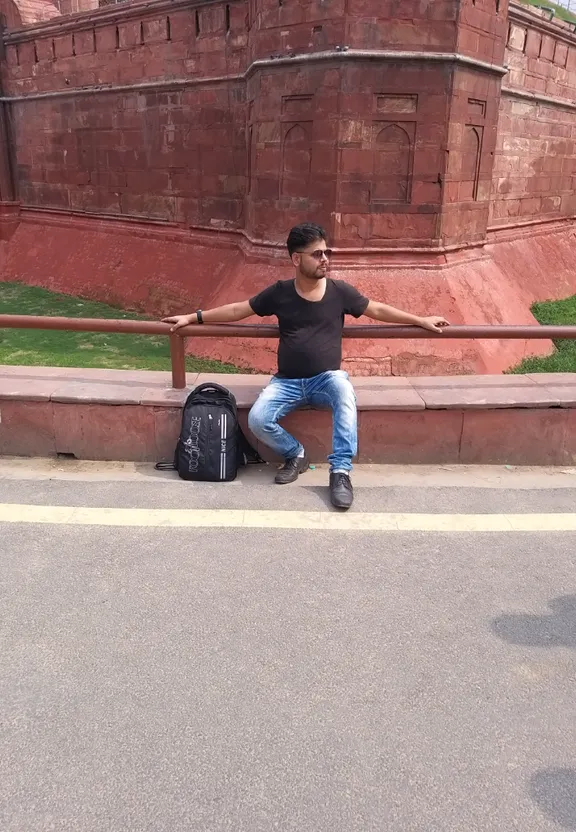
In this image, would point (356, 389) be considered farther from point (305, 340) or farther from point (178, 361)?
point (178, 361)

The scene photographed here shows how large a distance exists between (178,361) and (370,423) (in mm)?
1376

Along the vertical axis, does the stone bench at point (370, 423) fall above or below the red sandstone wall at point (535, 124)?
below

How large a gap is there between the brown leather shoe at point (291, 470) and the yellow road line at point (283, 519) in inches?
17.4

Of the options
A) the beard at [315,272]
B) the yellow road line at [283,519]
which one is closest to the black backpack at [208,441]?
the yellow road line at [283,519]

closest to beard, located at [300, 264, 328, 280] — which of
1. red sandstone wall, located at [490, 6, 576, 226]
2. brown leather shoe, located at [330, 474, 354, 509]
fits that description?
brown leather shoe, located at [330, 474, 354, 509]

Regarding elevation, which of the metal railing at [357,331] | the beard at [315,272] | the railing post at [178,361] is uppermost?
the beard at [315,272]

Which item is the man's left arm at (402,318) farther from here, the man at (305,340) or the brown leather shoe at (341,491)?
the brown leather shoe at (341,491)

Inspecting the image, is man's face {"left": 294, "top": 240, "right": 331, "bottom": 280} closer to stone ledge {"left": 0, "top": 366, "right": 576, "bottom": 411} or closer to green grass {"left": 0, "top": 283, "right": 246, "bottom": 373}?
stone ledge {"left": 0, "top": 366, "right": 576, "bottom": 411}

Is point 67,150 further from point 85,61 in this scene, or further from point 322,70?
point 322,70

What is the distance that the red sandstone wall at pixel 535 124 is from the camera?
37.1 feet

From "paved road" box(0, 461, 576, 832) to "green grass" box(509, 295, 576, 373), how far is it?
4.74 m

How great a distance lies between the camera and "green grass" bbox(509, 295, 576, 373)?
827 cm

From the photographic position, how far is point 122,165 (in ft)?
42.2

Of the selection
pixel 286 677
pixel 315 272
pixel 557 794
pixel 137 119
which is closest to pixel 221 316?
pixel 315 272
